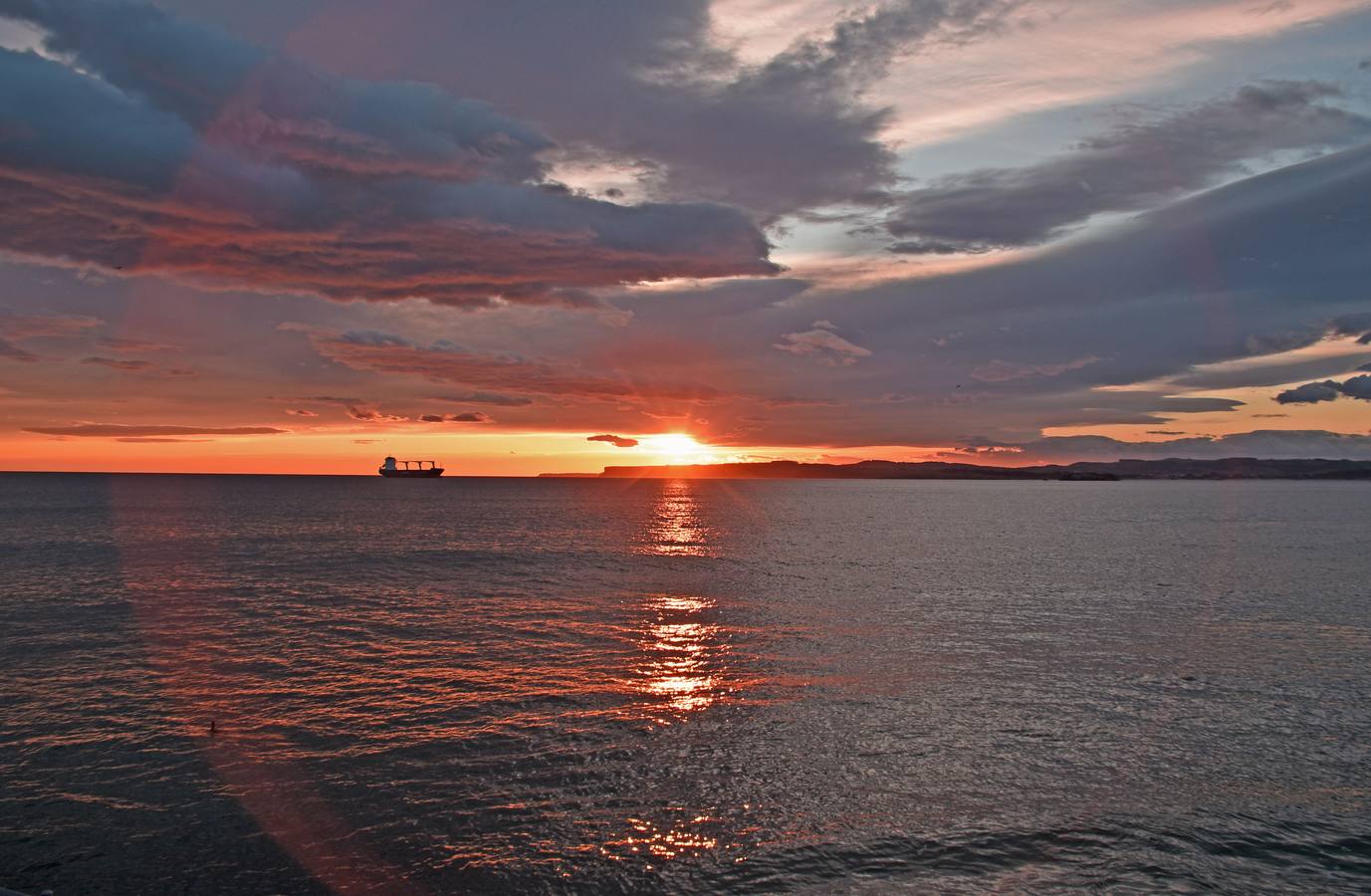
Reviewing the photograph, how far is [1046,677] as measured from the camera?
115ft

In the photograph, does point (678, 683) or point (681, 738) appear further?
point (678, 683)

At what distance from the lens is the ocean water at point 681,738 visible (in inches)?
746

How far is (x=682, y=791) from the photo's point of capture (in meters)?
22.6

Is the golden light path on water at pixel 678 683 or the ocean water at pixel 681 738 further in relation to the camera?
the golden light path on water at pixel 678 683

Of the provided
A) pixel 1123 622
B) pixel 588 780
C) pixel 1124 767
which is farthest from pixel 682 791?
pixel 1123 622

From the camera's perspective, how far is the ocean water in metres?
19.0

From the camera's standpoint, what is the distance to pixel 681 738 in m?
27.0

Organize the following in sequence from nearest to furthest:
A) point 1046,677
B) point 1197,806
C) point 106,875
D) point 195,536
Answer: point 106,875 → point 1197,806 → point 1046,677 → point 195,536

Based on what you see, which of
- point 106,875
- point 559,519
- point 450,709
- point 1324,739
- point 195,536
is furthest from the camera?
point 559,519

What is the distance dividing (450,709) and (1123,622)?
38.5 meters

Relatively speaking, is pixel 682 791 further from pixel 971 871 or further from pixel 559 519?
pixel 559 519

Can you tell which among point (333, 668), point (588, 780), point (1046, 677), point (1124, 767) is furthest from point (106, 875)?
point (1046, 677)

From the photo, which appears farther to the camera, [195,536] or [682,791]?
[195,536]

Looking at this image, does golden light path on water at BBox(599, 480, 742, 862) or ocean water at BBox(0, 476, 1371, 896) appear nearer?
ocean water at BBox(0, 476, 1371, 896)
